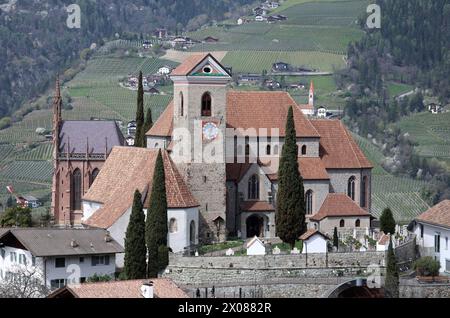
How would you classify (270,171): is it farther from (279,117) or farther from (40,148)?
(40,148)

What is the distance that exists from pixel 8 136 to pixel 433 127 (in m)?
54.0

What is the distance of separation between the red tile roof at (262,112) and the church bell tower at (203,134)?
176 inches

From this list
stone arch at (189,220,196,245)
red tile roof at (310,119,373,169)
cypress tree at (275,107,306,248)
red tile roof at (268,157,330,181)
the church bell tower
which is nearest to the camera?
stone arch at (189,220,196,245)

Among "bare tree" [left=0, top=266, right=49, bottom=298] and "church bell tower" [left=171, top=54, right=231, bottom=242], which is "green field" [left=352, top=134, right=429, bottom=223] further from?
"bare tree" [left=0, top=266, right=49, bottom=298]

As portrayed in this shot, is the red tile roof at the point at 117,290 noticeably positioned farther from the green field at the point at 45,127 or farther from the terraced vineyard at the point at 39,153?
the terraced vineyard at the point at 39,153

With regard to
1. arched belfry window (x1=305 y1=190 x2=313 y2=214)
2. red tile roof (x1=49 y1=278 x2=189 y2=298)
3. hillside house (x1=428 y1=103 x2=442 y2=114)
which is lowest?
red tile roof (x1=49 y1=278 x2=189 y2=298)

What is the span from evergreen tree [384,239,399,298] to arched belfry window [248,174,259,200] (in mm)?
14098

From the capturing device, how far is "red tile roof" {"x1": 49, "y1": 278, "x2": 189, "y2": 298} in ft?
160

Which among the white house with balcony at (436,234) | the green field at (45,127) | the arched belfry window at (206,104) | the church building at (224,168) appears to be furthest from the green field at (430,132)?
the arched belfry window at (206,104)

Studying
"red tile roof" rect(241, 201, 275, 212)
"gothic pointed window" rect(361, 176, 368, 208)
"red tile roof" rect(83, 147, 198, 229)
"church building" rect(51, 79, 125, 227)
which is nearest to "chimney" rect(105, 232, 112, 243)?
"red tile roof" rect(83, 147, 198, 229)

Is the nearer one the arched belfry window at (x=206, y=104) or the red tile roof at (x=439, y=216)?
the red tile roof at (x=439, y=216)

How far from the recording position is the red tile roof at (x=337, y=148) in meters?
79.1

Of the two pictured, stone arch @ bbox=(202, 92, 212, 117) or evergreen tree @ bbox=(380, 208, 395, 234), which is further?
evergreen tree @ bbox=(380, 208, 395, 234)
